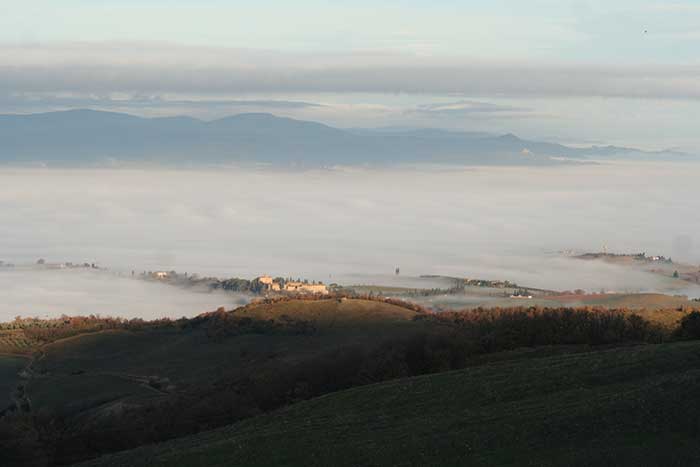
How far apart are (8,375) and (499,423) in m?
59.2

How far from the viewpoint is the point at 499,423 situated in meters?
32.5

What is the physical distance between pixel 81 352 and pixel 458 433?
66.9m

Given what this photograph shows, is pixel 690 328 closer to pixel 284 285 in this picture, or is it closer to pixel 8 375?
pixel 8 375

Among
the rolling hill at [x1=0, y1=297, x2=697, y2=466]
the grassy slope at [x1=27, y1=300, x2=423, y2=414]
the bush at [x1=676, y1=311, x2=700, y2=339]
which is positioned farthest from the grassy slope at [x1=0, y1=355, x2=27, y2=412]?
the bush at [x1=676, y1=311, x2=700, y2=339]

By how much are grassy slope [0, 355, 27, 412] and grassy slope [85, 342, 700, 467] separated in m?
33.3

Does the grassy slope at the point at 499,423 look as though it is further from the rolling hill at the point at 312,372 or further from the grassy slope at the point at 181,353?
the grassy slope at the point at 181,353

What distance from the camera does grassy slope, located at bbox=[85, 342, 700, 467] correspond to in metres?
29.1

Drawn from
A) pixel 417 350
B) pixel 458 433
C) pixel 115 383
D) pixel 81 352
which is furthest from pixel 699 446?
pixel 81 352

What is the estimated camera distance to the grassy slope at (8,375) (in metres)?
72.7

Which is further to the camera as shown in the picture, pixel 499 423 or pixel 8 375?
pixel 8 375

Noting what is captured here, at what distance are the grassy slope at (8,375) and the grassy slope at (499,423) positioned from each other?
33.3 m

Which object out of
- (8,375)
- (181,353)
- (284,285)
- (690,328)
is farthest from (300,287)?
(690,328)

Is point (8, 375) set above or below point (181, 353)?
below

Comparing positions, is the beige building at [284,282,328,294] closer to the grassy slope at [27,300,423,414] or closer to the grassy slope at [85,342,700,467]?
the grassy slope at [27,300,423,414]
